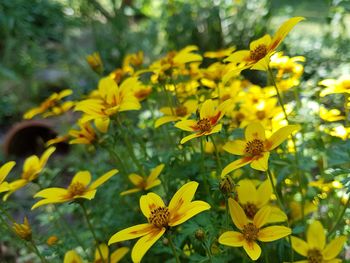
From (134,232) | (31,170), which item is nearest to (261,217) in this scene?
(134,232)

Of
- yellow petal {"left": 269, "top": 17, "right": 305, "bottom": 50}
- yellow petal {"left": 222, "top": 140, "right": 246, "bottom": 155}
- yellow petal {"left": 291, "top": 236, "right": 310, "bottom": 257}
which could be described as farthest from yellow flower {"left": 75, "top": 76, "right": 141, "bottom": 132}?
yellow petal {"left": 291, "top": 236, "right": 310, "bottom": 257}

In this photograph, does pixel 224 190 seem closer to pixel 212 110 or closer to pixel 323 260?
pixel 212 110

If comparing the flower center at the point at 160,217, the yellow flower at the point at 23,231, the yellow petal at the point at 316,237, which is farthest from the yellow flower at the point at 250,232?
the yellow flower at the point at 23,231

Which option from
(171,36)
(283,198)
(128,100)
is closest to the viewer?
(128,100)

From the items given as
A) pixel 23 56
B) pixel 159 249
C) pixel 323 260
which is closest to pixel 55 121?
pixel 23 56

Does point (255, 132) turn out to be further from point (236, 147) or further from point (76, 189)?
point (76, 189)

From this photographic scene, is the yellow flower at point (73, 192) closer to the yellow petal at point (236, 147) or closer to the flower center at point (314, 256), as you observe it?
the yellow petal at point (236, 147)
